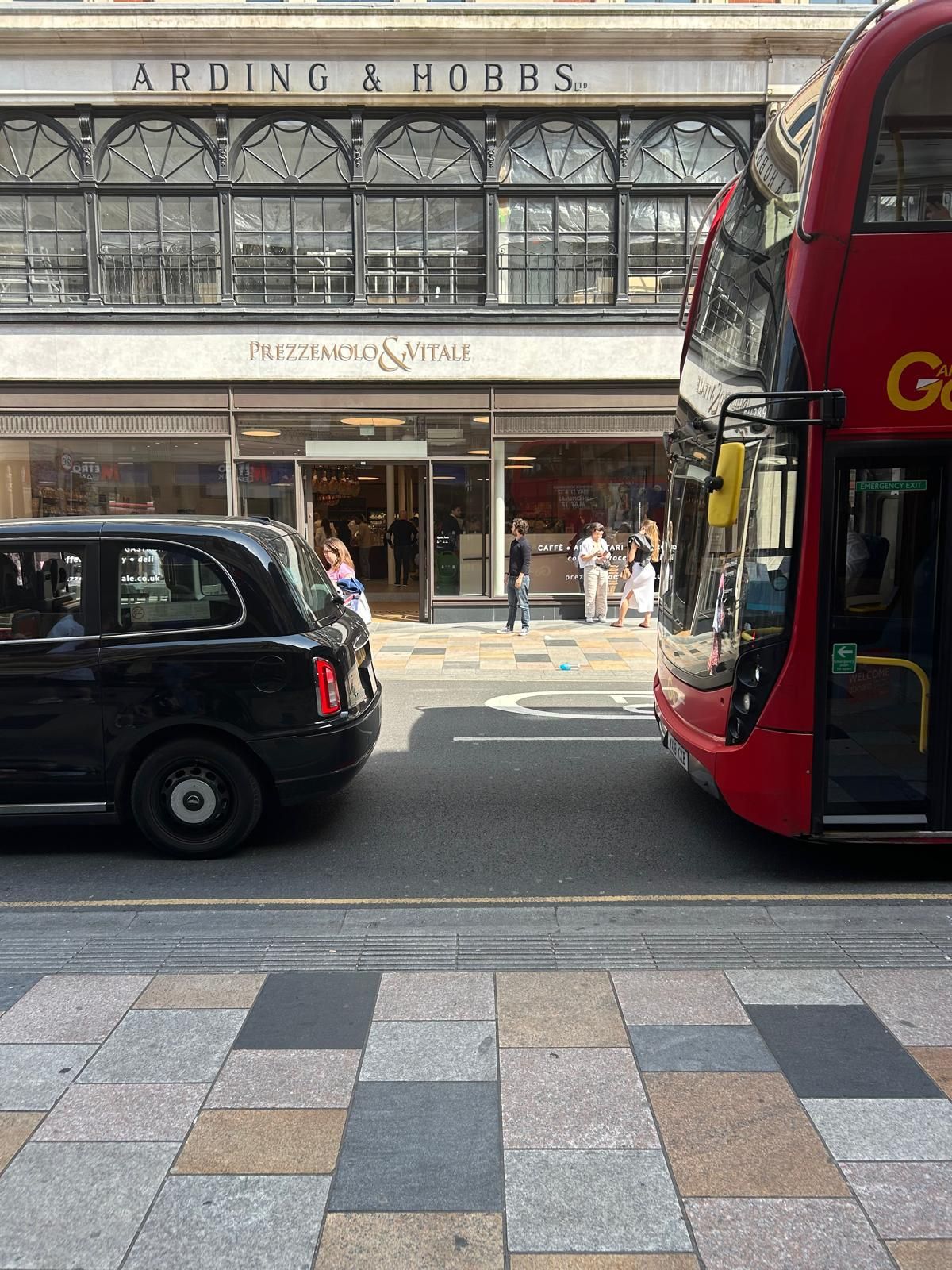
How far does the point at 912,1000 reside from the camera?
3.79 m

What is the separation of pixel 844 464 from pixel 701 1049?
118 inches

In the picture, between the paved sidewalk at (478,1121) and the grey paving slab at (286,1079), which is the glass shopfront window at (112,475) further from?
the grey paving slab at (286,1079)

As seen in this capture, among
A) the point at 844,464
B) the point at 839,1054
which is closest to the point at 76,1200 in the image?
the point at 839,1054

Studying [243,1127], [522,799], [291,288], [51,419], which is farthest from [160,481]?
[243,1127]

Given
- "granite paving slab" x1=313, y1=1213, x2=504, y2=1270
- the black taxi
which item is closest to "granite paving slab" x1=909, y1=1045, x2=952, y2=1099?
"granite paving slab" x1=313, y1=1213, x2=504, y2=1270

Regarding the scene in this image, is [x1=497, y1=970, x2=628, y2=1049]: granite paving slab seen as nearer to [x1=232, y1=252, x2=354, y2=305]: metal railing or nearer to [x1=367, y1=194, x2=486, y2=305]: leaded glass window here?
[x1=367, y1=194, x2=486, y2=305]: leaded glass window

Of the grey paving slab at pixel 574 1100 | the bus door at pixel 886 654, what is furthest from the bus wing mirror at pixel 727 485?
the grey paving slab at pixel 574 1100

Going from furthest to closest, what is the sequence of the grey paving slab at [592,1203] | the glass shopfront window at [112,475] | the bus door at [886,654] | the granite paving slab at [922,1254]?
the glass shopfront window at [112,475], the bus door at [886,654], the grey paving slab at [592,1203], the granite paving slab at [922,1254]

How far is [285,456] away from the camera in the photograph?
16688 millimetres

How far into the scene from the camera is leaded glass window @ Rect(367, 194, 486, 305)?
1622 centimetres

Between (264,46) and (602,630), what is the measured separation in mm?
10894

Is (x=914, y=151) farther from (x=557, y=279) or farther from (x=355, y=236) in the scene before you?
(x=355, y=236)

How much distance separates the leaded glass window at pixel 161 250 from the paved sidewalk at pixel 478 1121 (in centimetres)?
1455

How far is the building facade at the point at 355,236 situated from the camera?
51.4ft
